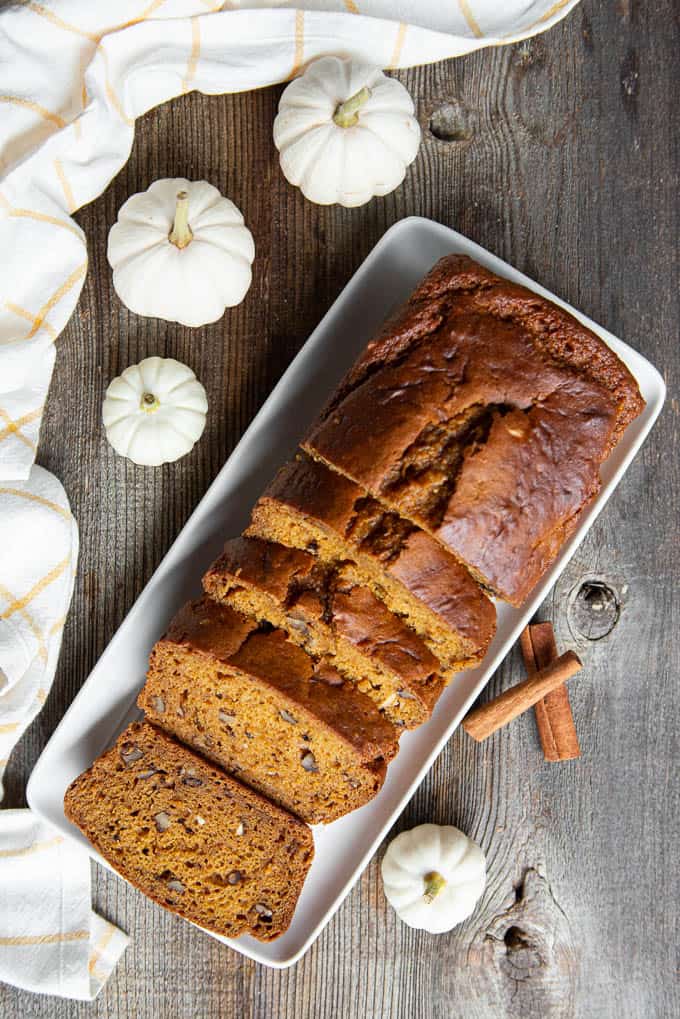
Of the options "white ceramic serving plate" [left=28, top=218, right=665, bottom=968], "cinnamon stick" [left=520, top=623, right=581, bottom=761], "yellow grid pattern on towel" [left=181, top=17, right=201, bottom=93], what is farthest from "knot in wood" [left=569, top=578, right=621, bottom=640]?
"yellow grid pattern on towel" [left=181, top=17, right=201, bottom=93]

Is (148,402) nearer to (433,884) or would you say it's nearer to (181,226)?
(181,226)

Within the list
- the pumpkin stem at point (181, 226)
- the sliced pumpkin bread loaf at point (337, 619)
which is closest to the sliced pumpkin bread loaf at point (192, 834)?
the sliced pumpkin bread loaf at point (337, 619)

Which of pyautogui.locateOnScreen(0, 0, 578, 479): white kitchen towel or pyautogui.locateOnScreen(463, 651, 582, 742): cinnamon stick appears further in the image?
pyautogui.locateOnScreen(463, 651, 582, 742): cinnamon stick

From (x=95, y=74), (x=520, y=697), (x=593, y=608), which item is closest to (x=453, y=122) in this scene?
(x=95, y=74)

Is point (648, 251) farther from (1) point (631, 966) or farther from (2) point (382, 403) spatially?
(1) point (631, 966)

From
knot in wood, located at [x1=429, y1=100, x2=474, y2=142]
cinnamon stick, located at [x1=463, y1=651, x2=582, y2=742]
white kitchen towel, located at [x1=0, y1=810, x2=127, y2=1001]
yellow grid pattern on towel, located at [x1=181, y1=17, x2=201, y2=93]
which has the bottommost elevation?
white kitchen towel, located at [x1=0, y1=810, x2=127, y2=1001]

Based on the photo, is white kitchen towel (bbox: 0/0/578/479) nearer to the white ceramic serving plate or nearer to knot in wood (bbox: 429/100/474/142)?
knot in wood (bbox: 429/100/474/142)
